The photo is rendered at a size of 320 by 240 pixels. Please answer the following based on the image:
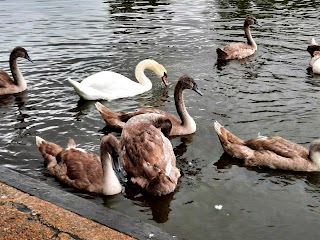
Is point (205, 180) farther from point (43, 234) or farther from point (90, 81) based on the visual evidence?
point (90, 81)

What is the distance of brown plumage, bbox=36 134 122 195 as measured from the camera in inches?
279

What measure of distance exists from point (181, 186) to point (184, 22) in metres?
14.3

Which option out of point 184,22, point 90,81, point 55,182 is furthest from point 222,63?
point 55,182

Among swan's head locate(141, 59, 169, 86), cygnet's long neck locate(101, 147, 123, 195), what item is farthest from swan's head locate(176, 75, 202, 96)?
cygnet's long neck locate(101, 147, 123, 195)

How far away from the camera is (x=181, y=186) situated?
7.67 metres

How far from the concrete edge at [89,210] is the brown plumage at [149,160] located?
1920 mm

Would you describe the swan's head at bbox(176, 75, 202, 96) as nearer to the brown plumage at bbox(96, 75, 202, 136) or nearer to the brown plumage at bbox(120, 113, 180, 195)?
the brown plumage at bbox(96, 75, 202, 136)

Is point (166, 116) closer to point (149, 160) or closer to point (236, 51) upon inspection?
point (149, 160)

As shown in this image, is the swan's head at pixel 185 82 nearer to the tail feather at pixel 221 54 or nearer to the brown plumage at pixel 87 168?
the brown plumage at pixel 87 168

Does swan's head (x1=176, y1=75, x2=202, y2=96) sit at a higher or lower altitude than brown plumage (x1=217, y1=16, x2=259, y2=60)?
higher

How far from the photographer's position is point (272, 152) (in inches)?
331

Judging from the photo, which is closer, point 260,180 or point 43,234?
point 43,234

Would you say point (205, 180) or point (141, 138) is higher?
point (141, 138)

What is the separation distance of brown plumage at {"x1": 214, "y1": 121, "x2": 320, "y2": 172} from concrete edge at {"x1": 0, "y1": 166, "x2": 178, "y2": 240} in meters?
3.72
